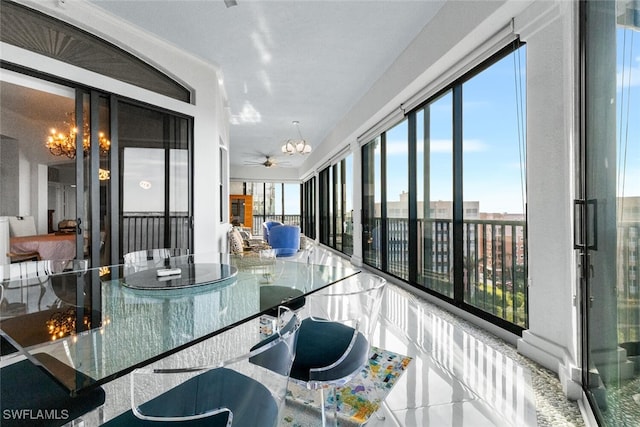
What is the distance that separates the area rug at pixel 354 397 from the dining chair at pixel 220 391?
3.07 feet

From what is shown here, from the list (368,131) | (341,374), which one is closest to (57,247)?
(341,374)

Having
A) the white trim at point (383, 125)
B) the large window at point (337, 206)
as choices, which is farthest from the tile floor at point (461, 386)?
the large window at point (337, 206)

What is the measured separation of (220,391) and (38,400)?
792 mm

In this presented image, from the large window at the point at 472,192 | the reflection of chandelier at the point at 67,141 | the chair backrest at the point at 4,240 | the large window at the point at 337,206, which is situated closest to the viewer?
the chair backrest at the point at 4,240

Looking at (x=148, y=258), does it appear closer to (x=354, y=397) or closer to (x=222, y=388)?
(x=354, y=397)

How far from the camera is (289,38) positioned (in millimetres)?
3361

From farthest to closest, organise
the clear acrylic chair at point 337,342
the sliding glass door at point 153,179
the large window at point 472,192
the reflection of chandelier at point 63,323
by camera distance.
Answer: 1. the sliding glass door at point 153,179
2. the large window at point 472,192
3. the clear acrylic chair at point 337,342
4. the reflection of chandelier at point 63,323

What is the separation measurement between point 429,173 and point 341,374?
116 inches

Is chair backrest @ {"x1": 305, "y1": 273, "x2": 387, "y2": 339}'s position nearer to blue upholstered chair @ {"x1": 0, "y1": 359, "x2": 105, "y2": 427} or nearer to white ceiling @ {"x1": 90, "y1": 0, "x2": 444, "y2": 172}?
blue upholstered chair @ {"x1": 0, "y1": 359, "x2": 105, "y2": 427}

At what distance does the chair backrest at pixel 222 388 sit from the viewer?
2.24 ft

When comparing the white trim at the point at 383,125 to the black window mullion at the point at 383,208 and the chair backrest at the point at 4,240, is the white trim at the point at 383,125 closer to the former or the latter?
the black window mullion at the point at 383,208

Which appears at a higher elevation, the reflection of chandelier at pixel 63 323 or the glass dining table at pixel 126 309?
the glass dining table at pixel 126 309

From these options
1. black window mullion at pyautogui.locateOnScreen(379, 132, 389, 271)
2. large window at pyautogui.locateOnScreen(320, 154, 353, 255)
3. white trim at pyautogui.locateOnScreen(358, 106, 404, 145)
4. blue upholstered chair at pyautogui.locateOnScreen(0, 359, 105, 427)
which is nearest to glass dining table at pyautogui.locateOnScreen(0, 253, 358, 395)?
blue upholstered chair at pyautogui.locateOnScreen(0, 359, 105, 427)

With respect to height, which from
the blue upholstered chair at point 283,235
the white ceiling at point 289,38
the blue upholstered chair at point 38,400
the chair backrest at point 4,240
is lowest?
the blue upholstered chair at point 38,400
